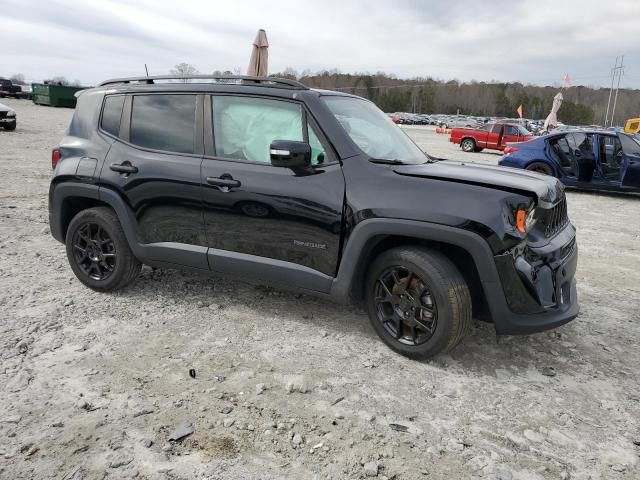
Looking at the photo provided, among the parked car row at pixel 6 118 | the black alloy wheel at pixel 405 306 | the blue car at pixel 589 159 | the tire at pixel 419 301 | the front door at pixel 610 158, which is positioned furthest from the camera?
the parked car row at pixel 6 118

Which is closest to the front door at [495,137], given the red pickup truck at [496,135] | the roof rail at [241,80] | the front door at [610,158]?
the red pickup truck at [496,135]

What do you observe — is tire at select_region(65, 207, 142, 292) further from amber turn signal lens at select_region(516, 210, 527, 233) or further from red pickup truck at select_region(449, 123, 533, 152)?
red pickup truck at select_region(449, 123, 533, 152)

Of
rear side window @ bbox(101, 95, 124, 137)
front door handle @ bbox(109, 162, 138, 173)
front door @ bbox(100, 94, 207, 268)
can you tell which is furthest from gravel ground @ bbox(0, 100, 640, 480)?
rear side window @ bbox(101, 95, 124, 137)

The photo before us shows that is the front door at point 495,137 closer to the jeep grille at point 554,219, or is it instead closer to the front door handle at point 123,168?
the jeep grille at point 554,219

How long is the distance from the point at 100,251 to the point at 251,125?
1.78m

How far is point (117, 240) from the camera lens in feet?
13.8

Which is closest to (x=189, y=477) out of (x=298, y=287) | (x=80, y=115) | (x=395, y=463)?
(x=395, y=463)

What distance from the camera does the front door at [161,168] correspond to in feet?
12.7

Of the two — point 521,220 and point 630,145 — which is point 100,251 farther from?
point 630,145

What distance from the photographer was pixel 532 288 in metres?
3.06

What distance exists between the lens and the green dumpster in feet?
132

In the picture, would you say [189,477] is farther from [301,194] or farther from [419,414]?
[301,194]

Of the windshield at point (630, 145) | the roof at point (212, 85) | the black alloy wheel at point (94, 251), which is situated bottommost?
the black alloy wheel at point (94, 251)

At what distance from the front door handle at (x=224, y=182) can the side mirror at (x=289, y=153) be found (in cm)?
43
